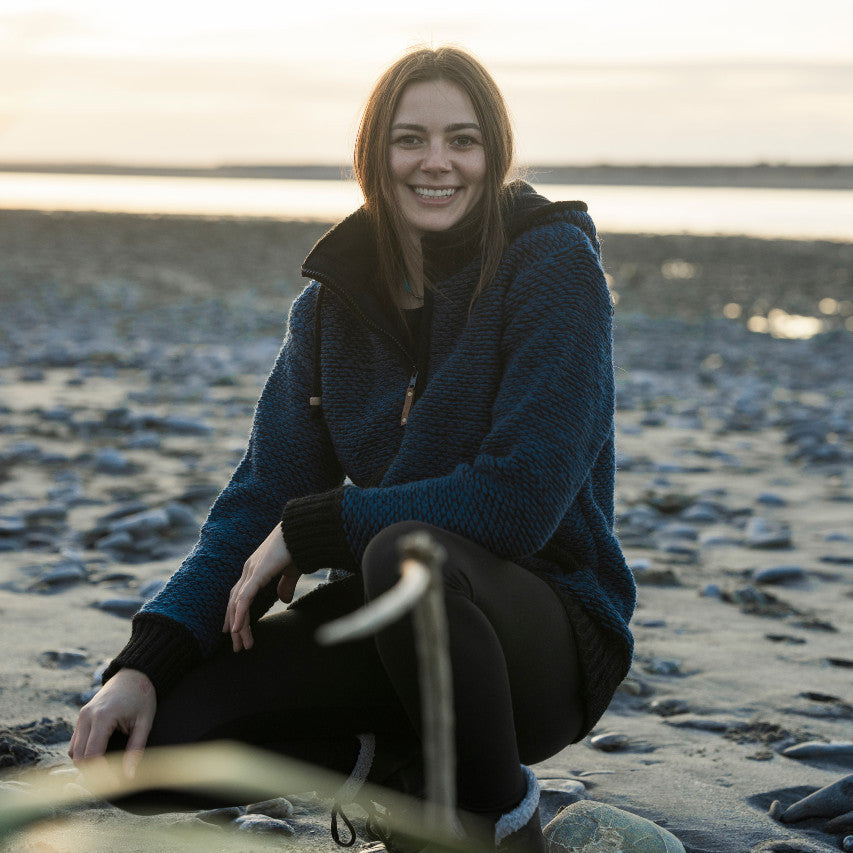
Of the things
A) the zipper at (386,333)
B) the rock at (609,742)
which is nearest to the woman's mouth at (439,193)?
the zipper at (386,333)

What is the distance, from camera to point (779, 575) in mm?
4168

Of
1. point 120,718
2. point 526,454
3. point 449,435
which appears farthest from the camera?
point 449,435

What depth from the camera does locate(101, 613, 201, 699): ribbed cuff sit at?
7.20 feet

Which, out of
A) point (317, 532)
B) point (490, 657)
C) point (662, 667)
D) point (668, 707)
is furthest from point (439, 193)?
point (662, 667)

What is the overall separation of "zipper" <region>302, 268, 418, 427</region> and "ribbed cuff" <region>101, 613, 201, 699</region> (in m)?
0.62

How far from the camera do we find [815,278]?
684 inches

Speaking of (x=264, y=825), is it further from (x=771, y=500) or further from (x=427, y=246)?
(x=771, y=500)

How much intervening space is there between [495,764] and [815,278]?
16.8m

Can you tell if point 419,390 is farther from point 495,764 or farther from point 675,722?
point 675,722

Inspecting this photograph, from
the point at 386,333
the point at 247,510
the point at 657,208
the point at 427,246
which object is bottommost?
the point at 247,510

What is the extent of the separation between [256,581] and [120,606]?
5.10 feet

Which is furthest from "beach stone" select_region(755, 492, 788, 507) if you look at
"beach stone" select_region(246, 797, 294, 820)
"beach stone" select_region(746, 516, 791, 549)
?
"beach stone" select_region(246, 797, 294, 820)

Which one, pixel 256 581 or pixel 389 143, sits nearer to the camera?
pixel 256 581

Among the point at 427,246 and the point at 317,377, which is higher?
the point at 427,246
